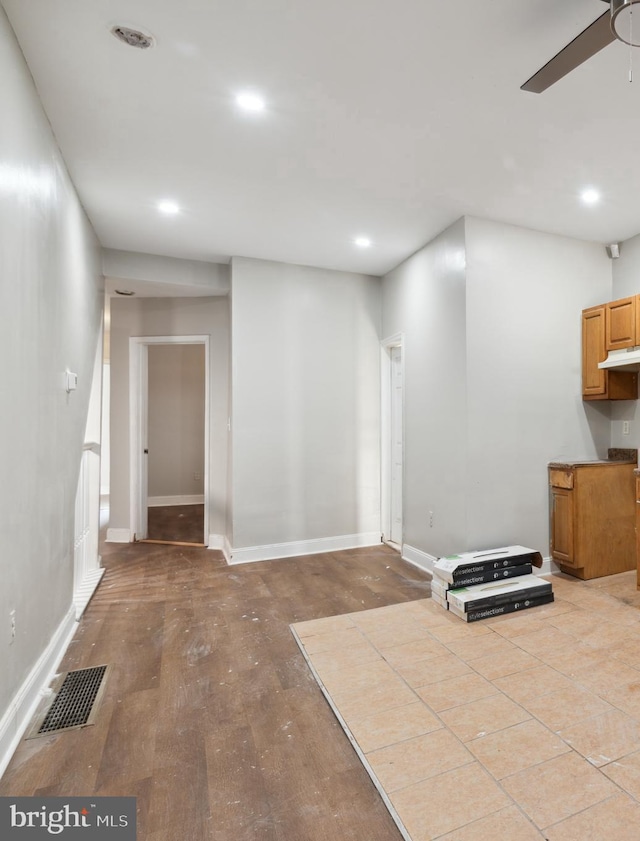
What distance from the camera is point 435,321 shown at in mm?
3758

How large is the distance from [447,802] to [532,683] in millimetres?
905

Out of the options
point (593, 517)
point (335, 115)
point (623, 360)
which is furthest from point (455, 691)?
point (335, 115)

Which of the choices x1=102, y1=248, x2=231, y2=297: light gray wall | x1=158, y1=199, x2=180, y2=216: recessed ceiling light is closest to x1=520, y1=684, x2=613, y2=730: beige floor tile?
x1=158, y1=199, x2=180, y2=216: recessed ceiling light

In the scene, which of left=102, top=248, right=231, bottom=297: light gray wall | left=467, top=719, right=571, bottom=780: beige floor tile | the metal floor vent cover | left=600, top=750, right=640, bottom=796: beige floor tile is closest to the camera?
left=600, top=750, right=640, bottom=796: beige floor tile

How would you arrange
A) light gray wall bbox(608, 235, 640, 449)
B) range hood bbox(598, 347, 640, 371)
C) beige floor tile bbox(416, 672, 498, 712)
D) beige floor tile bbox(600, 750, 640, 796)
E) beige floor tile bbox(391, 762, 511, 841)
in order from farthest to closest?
light gray wall bbox(608, 235, 640, 449), range hood bbox(598, 347, 640, 371), beige floor tile bbox(416, 672, 498, 712), beige floor tile bbox(600, 750, 640, 796), beige floor tile bbox(391, 762, 511, 841)

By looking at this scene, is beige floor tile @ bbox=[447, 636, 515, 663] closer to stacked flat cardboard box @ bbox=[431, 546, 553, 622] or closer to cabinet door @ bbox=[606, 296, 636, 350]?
stacked flat cardboard box @ bbox=[431, 546, 553, 622]

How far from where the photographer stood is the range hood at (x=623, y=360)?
3.30 m

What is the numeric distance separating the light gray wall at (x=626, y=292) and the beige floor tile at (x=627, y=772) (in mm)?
2755

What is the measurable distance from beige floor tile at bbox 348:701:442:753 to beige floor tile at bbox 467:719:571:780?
205mm

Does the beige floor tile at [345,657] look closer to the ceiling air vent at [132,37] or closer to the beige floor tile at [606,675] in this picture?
the beige floor tile at [606,675]

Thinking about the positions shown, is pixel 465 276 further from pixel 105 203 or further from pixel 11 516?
pixel 11 516

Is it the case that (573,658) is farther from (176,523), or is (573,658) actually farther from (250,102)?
(176,523)

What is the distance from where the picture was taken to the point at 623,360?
11.0 ft

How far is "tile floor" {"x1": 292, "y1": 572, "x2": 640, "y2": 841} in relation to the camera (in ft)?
4.77
